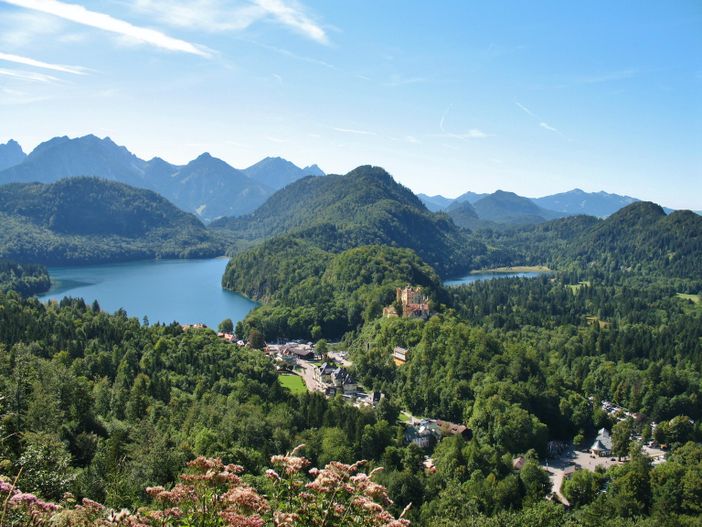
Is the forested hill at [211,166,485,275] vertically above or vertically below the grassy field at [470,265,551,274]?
above

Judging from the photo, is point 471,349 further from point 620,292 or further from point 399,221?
point 399,221

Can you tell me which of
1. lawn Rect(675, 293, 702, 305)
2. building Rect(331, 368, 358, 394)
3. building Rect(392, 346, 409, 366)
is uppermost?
lawn Rect(675, 293, 702, 305)

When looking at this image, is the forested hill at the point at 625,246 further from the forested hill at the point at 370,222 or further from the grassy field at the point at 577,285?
the grassy field at the point at 577,285

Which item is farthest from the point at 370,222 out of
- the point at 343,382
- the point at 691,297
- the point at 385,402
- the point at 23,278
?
the point at 385,402

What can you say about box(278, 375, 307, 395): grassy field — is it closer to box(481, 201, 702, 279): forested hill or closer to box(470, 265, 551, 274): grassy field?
box(481, 201, 702, 279): forested hill

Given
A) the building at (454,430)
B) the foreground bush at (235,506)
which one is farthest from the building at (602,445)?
the foreground bush at (235,506)

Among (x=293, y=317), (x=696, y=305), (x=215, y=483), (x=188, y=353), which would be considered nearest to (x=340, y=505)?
(x=215, y=483)

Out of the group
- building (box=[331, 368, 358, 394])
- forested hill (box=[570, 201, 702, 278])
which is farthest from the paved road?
forested hill (box=[570, 201, 702, 278])
